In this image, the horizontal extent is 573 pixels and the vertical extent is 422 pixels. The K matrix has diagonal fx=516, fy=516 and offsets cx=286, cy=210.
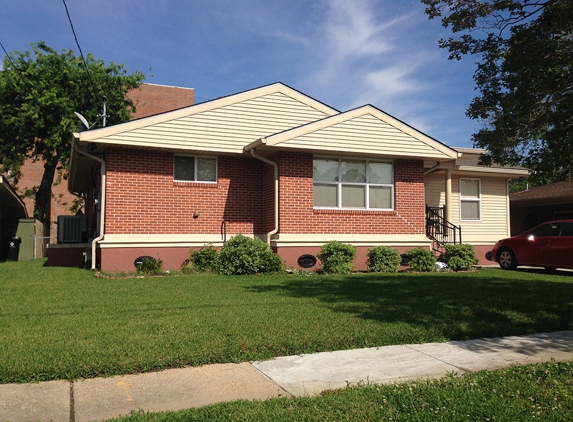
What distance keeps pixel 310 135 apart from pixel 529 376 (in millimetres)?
9995

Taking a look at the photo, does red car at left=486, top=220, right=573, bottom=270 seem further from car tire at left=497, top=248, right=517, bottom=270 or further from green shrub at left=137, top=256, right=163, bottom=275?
green shrub at left=137, top=256, right=163, bottom=275

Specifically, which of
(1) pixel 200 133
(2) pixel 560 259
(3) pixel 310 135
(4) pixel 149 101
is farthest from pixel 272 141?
(4) pixel 149 101

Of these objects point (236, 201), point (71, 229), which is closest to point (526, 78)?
point (236, 201)

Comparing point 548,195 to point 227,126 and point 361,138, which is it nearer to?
point 361,138

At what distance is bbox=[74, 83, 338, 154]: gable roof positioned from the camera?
13273mm

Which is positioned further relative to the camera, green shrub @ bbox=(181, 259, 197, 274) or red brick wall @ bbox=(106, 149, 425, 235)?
red brick wall @ bbox=(106, 149, 425, 235)

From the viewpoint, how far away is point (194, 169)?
47.3 ft

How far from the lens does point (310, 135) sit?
13883mm

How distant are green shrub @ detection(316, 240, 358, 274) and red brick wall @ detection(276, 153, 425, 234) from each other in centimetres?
84

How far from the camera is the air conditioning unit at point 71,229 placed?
17.8m

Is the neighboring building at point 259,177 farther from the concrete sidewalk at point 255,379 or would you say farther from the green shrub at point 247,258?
the concrete sidewalk at point 255,379

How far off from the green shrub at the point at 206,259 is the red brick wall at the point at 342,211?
1.90 meters

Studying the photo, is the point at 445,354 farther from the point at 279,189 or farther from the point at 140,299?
the point at 279,189

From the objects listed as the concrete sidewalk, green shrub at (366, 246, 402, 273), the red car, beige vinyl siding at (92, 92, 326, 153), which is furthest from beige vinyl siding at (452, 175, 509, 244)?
the concrete sidewalk
